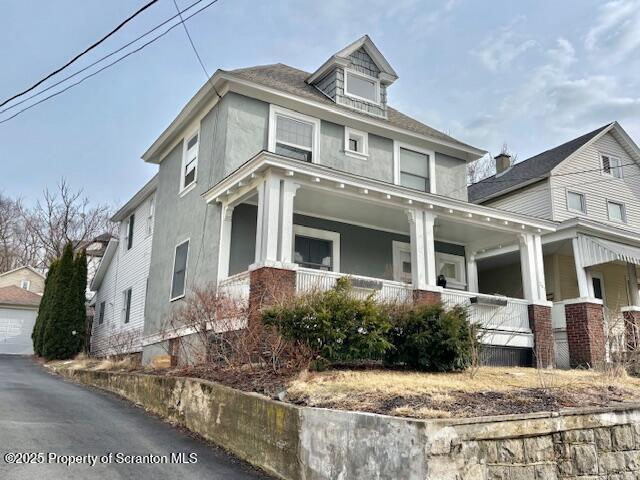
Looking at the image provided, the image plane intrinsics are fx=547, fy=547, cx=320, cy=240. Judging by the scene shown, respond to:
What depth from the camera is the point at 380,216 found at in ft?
46.2

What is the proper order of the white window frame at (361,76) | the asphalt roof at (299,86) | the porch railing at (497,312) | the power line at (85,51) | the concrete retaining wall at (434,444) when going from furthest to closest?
the white window frame at (361,76)
the asphalt roof at (299,86)
the porch railing at (497,312)
the power line at (85,51)
the concrete retaining wall at (434,444)

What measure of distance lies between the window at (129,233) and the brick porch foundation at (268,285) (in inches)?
464

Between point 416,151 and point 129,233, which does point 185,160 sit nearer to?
point 129,233

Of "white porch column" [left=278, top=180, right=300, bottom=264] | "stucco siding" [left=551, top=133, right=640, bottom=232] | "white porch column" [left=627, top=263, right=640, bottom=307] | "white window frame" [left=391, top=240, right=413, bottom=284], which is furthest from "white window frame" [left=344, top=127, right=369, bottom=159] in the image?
"white porch column" [left=627, top=263, right=640, bottom=307]

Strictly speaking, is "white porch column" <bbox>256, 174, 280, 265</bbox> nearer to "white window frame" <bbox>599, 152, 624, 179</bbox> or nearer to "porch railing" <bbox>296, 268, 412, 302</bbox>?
"porch railing" <bbox>296, 268, 412, 302</bbox>

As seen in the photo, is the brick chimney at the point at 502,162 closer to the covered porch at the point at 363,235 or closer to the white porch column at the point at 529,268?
the covered porch at the point at 363,235

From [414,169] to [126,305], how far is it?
11.5m

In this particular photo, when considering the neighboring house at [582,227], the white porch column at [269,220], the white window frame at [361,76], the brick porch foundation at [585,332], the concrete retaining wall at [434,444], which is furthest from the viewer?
the white window frame at [361,76]

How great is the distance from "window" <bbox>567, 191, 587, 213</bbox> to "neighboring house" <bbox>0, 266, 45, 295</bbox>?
33.8 meters

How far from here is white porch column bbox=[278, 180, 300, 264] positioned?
10570 mm

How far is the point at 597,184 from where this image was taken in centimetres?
2162

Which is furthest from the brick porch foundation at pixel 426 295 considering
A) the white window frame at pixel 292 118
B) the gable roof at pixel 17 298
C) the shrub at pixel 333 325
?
the gable roof at pixel 17 298

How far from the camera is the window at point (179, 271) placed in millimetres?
14509

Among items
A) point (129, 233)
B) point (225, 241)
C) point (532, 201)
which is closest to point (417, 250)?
point (225, 241)
